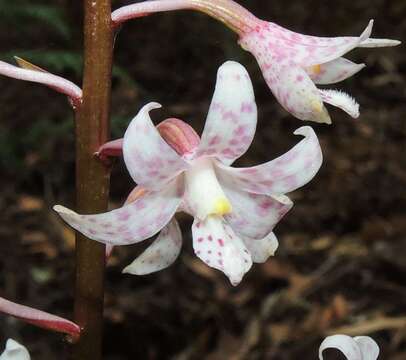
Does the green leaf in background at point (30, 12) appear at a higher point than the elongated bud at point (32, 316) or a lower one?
higher

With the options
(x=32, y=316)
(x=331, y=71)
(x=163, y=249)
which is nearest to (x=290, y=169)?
(x=331, y=71)

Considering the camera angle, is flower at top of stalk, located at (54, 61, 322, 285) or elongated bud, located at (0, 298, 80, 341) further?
elongated bud, located at (0, 298, 80, 341)

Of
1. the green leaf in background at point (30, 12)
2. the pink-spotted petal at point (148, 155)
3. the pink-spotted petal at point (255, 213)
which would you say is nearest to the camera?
the pink-spotted petal at point (148, 155)

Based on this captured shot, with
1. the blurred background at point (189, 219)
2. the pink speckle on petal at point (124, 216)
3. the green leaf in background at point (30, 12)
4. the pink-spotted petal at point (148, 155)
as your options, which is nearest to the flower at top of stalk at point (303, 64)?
the pink-spotted petal at point (148, 155)

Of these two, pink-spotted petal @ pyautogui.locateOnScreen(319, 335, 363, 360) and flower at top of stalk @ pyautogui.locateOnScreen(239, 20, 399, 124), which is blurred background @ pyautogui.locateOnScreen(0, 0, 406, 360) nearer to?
pink-spotted petal @ pyautogui.locateOnScreen(319, 335, 363, 360)

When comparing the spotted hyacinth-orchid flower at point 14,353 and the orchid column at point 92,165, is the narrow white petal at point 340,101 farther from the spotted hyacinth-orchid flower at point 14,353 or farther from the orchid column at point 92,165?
the spotted hyacinth-orchid flower at point 14,353

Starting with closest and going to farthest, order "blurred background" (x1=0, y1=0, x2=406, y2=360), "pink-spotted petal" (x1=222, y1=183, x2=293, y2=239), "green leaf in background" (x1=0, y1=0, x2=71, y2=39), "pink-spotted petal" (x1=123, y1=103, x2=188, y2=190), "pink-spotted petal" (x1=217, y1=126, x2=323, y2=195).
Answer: "pink-spotted petal" (x1=123, y1=103, x2=188, y2=190), "pink-spotted petal" (x1=217, y1=126, x2=323, y2=195), "pink-spotted petal" (x1=222, y1=183, x2=293, y2=239), "blurred background" (x1=0, y1=0, x2=406, y2=360), "green leaf in background" (x1=0, y1=0, x2=71, y2=39)

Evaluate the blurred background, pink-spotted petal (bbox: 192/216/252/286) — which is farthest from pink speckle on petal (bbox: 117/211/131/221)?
the blurred background

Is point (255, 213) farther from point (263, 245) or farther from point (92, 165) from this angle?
point (92, 165)
